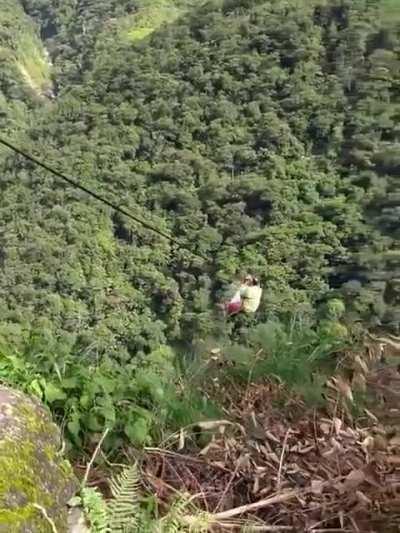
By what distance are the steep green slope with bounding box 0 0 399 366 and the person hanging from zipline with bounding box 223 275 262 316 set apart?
0.09 m

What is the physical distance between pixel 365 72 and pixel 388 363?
47cm

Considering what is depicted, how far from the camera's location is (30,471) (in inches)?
49.2

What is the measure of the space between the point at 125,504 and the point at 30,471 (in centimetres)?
17

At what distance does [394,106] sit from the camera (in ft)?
2.57

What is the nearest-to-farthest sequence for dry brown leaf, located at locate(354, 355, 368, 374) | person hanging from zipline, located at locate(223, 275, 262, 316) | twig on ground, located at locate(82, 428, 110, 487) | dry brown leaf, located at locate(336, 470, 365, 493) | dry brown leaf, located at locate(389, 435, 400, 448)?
dry brown leaf, located at locate(389, 435, 400, 448) → dry brown leaf, located at locate(336, 470, 365, 493) → dry brown leaf, located at locate(354, 355, 368, 374) → twig on ground, located at locate(82, 428, 110, 487) → person hanging from zipline, located at locate(223, 275, 262, 316)

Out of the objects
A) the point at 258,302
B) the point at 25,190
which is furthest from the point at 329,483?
the point at 25,190

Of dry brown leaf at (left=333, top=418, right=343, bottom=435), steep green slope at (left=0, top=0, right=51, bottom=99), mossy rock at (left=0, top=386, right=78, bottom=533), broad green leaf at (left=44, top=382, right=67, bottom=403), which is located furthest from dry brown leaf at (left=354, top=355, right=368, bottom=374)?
steep green slope at (left=0, top=0, right=51, bottom=99)

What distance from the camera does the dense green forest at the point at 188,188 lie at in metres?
0.84

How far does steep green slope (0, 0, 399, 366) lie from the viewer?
82cm

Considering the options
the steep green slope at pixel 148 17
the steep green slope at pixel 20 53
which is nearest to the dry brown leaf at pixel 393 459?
the steep green slope at pixel 148 17

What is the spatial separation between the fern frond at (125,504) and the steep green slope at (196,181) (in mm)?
524

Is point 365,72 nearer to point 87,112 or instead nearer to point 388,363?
point 388,363

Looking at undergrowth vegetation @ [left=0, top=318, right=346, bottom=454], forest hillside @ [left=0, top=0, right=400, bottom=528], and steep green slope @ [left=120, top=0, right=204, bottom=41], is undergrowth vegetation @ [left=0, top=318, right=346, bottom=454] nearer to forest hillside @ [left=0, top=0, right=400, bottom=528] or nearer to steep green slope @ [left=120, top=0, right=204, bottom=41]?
forest hillside @ [left=0, top=0, right=400, bottom=528]

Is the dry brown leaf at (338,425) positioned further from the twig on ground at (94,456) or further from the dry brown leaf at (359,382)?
the twig on ground at (94,456)
